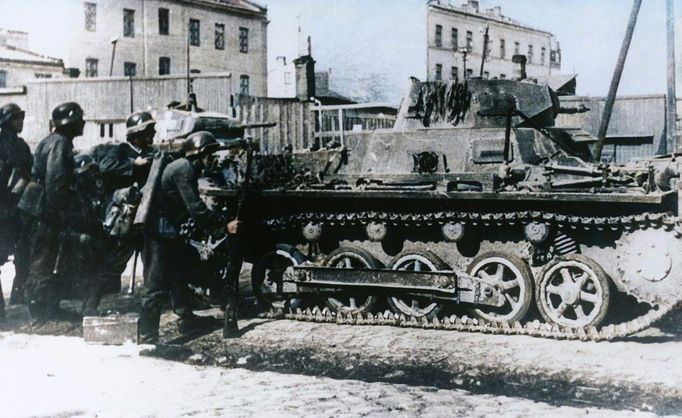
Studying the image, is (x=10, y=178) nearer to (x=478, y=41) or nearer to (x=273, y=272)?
(x=273, y=272)

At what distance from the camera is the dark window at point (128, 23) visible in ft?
101

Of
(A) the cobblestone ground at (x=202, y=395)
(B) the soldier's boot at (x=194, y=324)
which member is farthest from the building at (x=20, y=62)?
(A) the cobblestone ground at (x=202, y=395)

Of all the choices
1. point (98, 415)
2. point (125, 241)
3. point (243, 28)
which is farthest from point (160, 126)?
point (98, 415)

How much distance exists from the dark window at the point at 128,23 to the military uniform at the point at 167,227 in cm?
2357

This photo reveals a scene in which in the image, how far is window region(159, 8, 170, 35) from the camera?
26984 mm

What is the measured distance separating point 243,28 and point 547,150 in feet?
58.3

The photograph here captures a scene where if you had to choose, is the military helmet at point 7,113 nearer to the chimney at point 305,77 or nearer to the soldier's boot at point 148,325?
the soldier's boot at point 148,325

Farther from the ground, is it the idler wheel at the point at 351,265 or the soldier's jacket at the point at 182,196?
the soldier's jacket at the point at 182,196

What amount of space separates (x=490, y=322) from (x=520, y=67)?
14.8 feet

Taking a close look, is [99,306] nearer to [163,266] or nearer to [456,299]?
[163,266]

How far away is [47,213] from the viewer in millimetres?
8242

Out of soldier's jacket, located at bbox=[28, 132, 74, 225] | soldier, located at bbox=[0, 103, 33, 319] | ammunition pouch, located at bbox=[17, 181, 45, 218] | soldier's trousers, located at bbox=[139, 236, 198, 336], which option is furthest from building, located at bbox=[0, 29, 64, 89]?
soldier's trousers, located at bbox=[139, 236, 198, 336]

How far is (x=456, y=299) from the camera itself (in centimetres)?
794

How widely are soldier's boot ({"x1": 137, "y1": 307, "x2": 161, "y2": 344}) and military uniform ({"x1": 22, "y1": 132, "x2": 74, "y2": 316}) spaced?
4.96 feet
